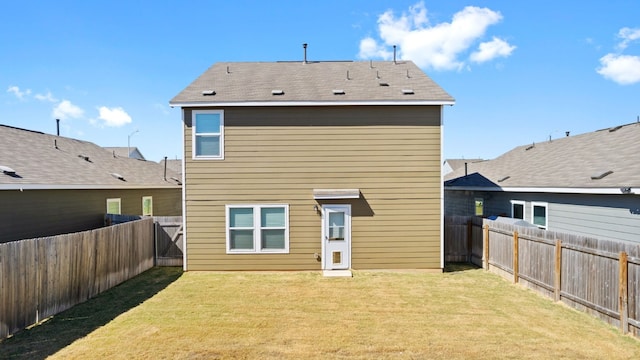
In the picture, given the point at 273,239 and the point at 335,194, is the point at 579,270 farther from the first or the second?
the point at 273,239

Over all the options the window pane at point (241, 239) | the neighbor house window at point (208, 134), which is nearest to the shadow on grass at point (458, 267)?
the window pane at point (241, 239)

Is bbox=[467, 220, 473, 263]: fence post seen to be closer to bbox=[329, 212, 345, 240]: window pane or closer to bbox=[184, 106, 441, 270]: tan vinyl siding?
bbox=[184, 106, 441, 270]: tan vinyl siding

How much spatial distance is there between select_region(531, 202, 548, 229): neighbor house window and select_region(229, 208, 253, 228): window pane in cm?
999

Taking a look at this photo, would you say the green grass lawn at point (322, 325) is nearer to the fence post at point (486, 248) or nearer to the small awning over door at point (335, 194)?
the fence post at point (486, 248)

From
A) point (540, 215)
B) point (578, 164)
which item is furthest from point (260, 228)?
point (578, 164)

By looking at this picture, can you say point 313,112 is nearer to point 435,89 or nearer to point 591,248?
point 435,89

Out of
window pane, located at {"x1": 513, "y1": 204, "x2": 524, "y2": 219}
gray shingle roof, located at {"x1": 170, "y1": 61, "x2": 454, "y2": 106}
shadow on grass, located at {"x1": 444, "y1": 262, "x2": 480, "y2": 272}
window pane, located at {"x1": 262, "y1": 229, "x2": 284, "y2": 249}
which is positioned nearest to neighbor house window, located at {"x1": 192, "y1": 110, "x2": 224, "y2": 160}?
gray shingle roof, located at {"x1": 170, "y1": 61, "x2": 454, "y2": 106}

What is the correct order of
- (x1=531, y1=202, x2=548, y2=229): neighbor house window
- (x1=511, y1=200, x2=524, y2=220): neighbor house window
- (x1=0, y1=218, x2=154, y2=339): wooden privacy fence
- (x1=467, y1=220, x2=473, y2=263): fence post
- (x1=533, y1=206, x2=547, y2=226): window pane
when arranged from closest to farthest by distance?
(x1=0, y1=218, x2=154, y2=339): wooden privacy fence, (x1=531, y1=202, x2=548, y2=229): neighbor house window, (x1=533, y1=206, x2=547, y2=226): window pane, (x1=467, y1=220, x2=473, y2=263): fence post, (x1=511, y1=200, x2=524, y2=220): neighbor house window

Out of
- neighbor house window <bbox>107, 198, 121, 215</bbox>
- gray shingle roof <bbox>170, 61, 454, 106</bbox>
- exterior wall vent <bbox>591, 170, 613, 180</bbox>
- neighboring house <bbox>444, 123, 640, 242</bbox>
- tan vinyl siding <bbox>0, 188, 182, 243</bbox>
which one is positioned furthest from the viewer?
neighbor house window <bbox>107, 198, 121, 215</bbox>

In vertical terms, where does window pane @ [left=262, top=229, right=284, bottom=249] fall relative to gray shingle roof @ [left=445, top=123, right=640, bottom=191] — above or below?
below

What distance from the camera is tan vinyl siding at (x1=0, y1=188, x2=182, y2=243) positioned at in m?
9.16

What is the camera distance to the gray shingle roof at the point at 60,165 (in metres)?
10.2

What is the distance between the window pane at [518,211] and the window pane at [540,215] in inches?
28.7

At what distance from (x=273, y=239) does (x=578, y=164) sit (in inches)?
424
